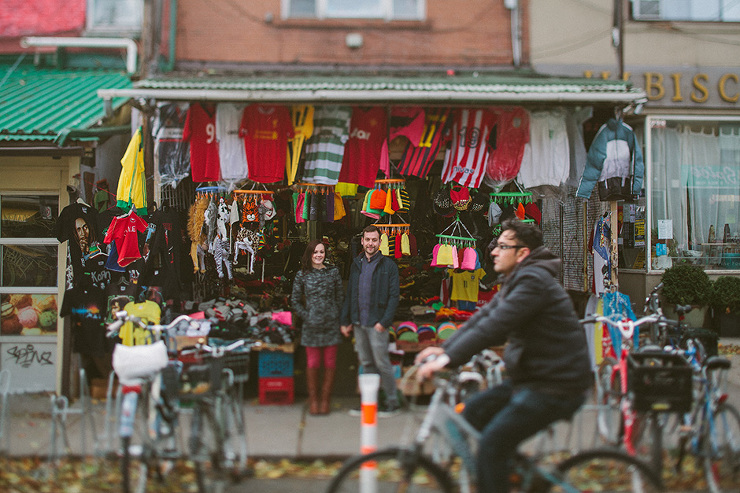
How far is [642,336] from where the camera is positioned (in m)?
7.20

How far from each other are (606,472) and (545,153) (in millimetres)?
4722

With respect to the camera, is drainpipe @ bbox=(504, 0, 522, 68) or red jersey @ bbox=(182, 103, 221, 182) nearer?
red jersey @ bbox=(182, 103, 221, 182)

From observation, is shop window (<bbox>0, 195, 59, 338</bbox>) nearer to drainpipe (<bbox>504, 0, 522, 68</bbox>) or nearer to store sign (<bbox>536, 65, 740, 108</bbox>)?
drainpipe (<bbox>504, 0, 522, 68</bbox>)

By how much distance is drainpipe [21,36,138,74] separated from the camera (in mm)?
9570

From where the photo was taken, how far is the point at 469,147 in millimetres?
7566

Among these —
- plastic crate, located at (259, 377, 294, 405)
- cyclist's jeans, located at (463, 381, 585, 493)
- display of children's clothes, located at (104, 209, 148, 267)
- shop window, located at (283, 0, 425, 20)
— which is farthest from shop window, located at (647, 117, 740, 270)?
display of children's clothes, located at (104, 209, 148, 267)

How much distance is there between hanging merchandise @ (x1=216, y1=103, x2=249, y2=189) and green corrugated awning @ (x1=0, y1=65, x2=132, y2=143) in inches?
63.1

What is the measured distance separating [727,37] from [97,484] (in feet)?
36.7

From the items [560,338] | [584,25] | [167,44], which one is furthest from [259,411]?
[584,25]

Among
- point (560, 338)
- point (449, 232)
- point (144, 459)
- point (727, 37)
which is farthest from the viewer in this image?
point (727, 37)

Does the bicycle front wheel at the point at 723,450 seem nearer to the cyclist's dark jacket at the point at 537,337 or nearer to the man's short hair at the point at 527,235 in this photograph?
the cyclist's dark jacket at the point at 537,337

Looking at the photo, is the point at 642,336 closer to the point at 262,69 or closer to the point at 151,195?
the point at 151,195

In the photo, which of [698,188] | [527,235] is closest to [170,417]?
[527,235]

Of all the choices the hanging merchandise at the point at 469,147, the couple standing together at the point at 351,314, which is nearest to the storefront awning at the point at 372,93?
the hanging merchandise at the point at 469,147
